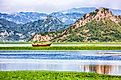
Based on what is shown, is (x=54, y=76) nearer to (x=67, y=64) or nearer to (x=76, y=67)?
(x=76, y=67)

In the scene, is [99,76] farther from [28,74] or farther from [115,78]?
[28,74]

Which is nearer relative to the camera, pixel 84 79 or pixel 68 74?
pixel 84 79

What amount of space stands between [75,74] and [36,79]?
20.9 ft

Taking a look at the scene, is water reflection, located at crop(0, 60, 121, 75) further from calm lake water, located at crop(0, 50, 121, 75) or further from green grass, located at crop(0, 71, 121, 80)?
green grass, located at crop(0, 71, 121, 80)

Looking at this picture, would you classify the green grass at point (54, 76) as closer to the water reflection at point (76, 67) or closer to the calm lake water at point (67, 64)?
the calm lake water at point (67, 64)

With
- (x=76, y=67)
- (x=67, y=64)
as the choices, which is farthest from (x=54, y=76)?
(x=67, y=64)

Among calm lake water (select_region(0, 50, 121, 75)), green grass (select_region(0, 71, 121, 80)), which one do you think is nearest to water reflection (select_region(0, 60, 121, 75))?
calm lake water (select_region(0, 50, 121, 75))

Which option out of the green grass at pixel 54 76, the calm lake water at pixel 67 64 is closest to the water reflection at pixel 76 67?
the calm lake water at pixel 67 64

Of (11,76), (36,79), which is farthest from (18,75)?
(36,79)

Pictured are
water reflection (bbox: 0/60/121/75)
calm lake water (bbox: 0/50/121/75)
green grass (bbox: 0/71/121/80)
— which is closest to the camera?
green grass (bbox: 0/71/121/80)

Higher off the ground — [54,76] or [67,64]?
[54,76]

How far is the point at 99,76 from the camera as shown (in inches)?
1704

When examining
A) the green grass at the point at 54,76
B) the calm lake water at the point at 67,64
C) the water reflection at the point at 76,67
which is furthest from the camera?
the calm lake water at the point at 67,64

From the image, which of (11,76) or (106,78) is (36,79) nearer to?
(11,76)
